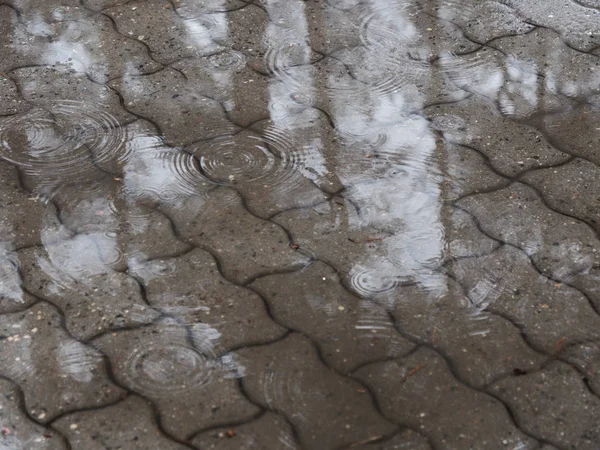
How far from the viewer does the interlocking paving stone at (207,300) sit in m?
2.97

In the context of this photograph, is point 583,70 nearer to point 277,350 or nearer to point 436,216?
point 436,216

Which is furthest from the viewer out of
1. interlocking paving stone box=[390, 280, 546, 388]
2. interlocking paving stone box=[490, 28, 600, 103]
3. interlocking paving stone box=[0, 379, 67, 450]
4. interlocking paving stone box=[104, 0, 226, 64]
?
→ interlocking paving stone box=[104, 0, 226, 64]

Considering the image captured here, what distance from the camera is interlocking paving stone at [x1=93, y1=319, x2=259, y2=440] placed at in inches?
106

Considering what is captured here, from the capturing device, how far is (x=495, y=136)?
387 cm

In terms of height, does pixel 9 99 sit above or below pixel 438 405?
below

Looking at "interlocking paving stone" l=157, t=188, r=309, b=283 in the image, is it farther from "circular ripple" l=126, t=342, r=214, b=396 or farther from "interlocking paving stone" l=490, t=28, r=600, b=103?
"interlocking paving stone" l=490, t=28, r=600, b=103

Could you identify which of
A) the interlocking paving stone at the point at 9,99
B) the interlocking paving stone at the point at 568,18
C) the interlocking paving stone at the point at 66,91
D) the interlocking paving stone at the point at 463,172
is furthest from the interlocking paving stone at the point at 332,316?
the interlocking paving stone at the point at 568,18

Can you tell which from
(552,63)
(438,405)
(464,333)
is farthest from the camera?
(552,63)

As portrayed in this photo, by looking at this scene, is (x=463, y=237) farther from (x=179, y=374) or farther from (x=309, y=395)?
(x=179, y=374)

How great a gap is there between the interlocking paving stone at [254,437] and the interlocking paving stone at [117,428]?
0.27ft

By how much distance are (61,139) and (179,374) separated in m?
1.43

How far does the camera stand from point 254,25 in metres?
4.62

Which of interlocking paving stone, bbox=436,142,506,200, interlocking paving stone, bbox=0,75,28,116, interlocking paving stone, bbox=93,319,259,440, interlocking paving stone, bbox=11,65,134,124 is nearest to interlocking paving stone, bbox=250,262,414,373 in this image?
interlocking paving stone, bbox=93,319,259,440

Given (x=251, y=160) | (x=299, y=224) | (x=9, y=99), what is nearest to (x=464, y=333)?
(x=299, y=224)
